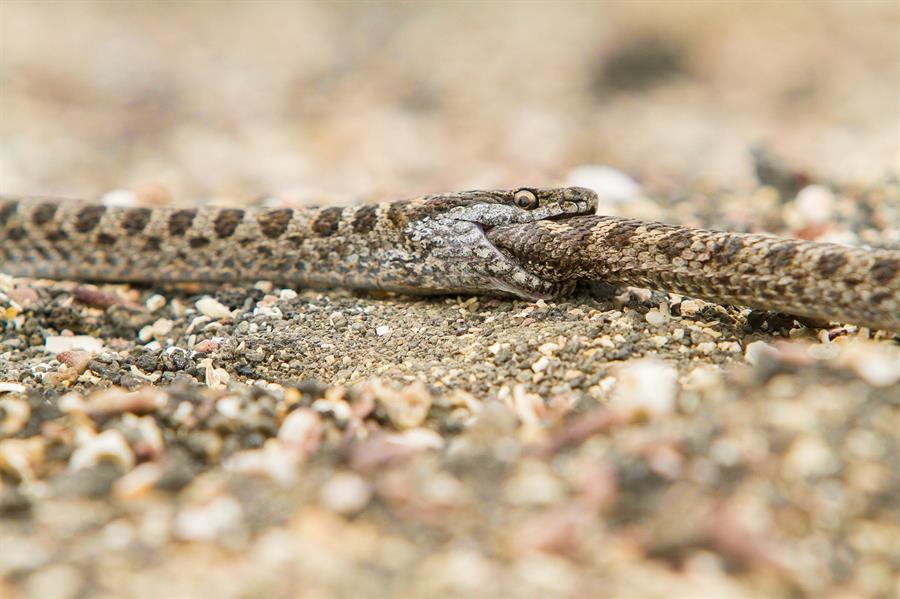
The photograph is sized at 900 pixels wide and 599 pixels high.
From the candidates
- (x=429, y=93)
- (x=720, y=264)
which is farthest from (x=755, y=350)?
(x=429, y=93)

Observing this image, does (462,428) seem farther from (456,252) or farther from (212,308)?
(212,308)

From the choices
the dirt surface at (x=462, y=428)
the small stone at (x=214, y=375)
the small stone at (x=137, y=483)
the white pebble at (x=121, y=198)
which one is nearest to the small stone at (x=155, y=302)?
the dirt surface at (x=462, y=428)

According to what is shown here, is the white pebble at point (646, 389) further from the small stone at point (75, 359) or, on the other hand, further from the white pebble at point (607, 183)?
the white pebble at point (607, 183)

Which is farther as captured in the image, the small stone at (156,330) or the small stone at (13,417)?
the small stone at (156,330)

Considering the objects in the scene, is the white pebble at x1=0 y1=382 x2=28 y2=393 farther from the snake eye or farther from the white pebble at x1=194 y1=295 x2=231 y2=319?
the snake eye

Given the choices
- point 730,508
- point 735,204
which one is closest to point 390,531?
point 730,508

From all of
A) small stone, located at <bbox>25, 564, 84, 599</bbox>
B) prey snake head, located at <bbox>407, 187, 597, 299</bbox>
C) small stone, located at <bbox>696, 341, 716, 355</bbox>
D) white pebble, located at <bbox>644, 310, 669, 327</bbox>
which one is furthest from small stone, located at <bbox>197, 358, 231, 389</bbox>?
small stone, located at <bbox>696, 341, 716, 355</bbox>

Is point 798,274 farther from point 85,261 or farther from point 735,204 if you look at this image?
point 85,261
